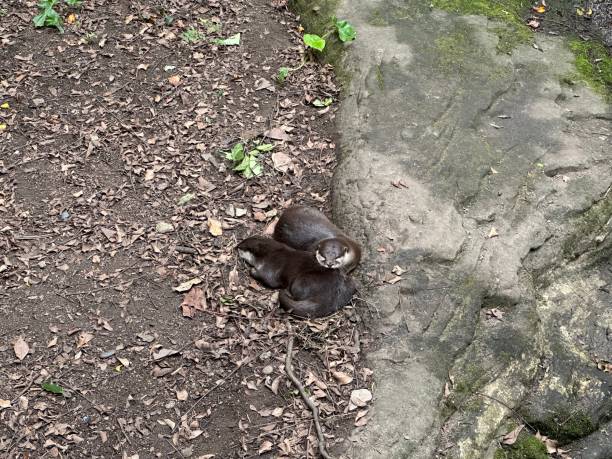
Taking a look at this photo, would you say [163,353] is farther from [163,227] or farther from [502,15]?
[502,15]

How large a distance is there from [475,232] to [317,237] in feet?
4.41

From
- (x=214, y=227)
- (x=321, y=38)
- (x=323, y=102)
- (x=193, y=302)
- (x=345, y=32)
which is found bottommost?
(x=193, y=302)

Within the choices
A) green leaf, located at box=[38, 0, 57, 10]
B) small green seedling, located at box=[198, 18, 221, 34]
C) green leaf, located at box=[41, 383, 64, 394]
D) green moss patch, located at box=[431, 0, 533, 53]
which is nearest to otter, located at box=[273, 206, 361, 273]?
green leaf, located at box=[41, 383, 64, 394]

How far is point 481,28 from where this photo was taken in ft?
24.2

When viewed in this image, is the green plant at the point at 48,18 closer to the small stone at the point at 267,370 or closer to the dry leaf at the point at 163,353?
the dry leaf at the point at 163,353

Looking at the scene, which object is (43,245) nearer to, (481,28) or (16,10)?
(16,10)

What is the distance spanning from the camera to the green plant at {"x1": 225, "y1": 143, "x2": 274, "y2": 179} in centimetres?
611

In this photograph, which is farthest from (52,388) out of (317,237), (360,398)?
(317,237)

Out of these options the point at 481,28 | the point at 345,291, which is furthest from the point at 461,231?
the point at 481,28

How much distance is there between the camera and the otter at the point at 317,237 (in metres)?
5.01

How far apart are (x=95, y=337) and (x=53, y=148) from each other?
222 cm

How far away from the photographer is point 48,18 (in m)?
7.26

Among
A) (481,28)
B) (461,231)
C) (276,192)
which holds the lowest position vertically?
(276,192)

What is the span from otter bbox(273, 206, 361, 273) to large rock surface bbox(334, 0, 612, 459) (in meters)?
0.24
